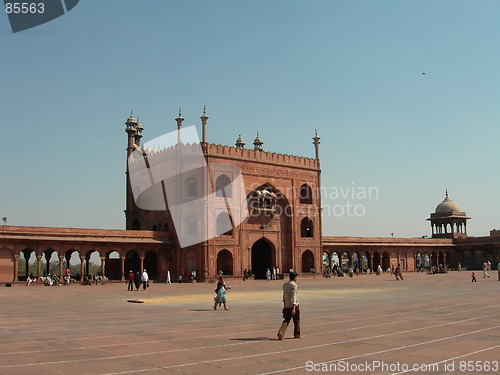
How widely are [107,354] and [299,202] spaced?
114ft

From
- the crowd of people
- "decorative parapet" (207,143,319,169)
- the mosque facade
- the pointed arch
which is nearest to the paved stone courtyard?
the crowd of people

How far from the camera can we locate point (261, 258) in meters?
41.8

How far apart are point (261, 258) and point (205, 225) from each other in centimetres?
835

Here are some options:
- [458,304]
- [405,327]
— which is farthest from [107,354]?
[458,304]

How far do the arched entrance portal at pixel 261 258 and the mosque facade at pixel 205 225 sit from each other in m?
0.08

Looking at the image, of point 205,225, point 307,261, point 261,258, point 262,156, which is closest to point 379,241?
point 307,261

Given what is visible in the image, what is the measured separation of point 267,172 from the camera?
39688 mm

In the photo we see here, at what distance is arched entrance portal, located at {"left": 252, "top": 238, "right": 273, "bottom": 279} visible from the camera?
135 ft

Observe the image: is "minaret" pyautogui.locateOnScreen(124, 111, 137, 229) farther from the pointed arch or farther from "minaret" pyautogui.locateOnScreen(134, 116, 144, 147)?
the pointed arch

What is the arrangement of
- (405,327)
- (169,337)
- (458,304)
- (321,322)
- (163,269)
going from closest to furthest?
(169,337) → (405,327) → (321,322) → (458,304) → (163,269)

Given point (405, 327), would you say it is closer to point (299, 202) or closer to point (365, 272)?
point (299, 202)

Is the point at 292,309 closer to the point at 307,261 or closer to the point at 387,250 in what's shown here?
the point at 307,261

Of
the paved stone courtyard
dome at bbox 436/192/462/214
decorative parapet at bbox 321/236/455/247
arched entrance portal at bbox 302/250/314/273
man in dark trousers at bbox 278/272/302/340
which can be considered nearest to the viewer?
the paved stone courtyard

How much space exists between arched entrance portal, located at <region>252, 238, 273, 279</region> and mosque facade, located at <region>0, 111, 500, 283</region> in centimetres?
8
